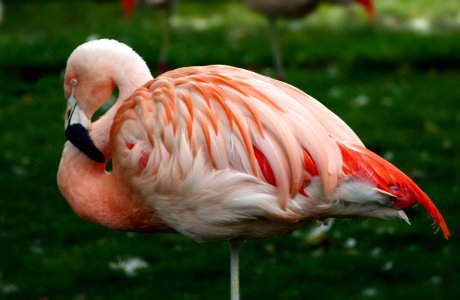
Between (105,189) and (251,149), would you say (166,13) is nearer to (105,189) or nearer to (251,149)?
(105,189)

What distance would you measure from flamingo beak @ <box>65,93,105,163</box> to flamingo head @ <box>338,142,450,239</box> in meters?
0.85

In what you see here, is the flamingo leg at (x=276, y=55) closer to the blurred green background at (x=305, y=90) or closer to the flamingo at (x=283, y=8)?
the flamingo at (x=283, y=8)

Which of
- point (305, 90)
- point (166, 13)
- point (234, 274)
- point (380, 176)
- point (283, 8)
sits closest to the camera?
point (380, 176)

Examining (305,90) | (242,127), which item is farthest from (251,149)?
(305,90)

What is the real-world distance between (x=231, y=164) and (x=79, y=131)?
0.60 m

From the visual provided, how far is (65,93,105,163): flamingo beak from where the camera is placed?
10.9 ft

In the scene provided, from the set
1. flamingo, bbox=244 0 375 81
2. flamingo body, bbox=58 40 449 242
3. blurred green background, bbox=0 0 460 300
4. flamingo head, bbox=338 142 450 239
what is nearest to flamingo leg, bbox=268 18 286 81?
flamingo, bbox=244 0 375 81

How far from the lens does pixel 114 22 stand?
33.3 feet

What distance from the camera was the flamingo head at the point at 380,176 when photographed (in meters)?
3.04

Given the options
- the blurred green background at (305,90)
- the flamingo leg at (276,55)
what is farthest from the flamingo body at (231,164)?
the flamingo leg at (276,55)

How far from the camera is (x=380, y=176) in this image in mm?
3041

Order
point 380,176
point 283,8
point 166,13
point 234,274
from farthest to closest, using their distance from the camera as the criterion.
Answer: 1. point 166,13
2. point 283,8
3. point 234,274
4. point 380,176

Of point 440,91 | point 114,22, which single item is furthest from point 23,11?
point 440,91

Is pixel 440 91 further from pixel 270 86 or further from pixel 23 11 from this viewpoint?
pixel 23 11
